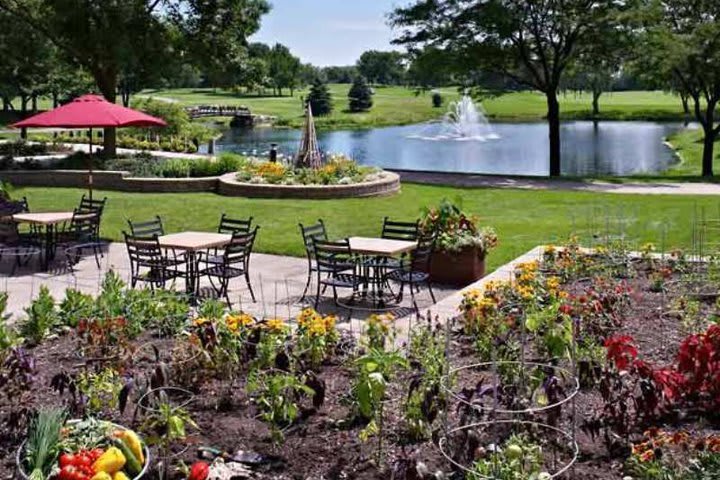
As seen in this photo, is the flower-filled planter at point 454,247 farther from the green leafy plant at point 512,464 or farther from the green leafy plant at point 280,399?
the green leafy plant at point 512,464

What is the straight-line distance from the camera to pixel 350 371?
6410mm

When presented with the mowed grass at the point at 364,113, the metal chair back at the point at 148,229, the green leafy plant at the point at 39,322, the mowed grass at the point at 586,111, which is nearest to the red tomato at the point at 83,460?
the green leafy plant at the point at 39,322

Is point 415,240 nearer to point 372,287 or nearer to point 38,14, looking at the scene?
point 372,287

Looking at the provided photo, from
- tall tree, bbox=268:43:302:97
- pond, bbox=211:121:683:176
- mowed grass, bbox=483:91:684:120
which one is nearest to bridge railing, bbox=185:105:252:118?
pond, bbox=211:121:683:176

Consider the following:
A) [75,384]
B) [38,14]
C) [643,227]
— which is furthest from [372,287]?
[38,14]

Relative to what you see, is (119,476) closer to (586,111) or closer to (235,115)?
(235,115)

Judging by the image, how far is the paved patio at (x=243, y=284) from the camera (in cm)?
918

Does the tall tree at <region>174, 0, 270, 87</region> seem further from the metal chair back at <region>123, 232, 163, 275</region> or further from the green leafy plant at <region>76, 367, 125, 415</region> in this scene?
the green leafy plant at <region>76, 367, 125, 415</region>

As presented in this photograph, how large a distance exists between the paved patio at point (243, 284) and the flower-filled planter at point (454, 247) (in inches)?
9.4

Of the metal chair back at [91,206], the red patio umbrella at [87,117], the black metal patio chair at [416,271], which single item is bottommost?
the black metal patio chair at [416,271]

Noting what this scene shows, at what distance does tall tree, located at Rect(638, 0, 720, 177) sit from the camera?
2417 cm

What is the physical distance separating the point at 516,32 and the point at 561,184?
5285 mm

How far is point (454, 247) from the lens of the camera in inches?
403

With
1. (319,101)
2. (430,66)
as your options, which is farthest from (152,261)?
(319,101)
